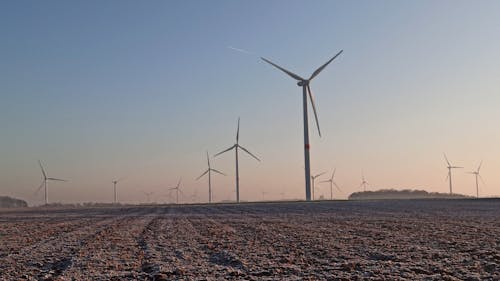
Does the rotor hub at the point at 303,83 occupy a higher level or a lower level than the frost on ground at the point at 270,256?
higher

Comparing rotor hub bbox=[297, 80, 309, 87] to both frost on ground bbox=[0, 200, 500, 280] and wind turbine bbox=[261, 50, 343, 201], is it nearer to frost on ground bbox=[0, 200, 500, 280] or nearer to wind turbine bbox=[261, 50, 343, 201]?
wind turbine bbox=[261, 50, 343, 201]

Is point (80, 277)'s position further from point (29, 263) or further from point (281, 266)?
point (281, 266)

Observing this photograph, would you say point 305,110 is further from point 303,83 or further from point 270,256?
point 270,256

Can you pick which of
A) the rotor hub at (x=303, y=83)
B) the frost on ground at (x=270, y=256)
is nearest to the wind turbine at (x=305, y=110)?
the rotor hub at (x=303, y=83)

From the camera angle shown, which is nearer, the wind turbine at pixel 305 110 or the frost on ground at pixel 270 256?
the frost on ground at pixel 270 256

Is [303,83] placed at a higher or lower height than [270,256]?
higher

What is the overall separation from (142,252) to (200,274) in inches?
213

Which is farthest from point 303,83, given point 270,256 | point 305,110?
point 270,256

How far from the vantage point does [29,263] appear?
16469 mm

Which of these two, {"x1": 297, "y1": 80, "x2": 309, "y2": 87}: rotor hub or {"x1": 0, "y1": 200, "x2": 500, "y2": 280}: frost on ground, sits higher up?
{"x1": 297, "y1": 80, "x2": 309, "y2": 87}: rotor hub

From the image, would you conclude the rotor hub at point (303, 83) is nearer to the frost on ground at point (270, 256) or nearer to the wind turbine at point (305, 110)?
the wind turbine at point (305, 110)

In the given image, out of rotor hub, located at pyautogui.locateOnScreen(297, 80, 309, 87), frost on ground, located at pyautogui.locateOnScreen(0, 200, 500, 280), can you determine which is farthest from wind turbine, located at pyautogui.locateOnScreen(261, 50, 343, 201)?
frost on ground, located at pyautogui.locateOnScreen(0, 200, 500, 280)

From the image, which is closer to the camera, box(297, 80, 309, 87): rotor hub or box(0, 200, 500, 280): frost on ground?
box(0, 200, 500, 280): frost on ground

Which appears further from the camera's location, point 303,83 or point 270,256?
point 303,83
